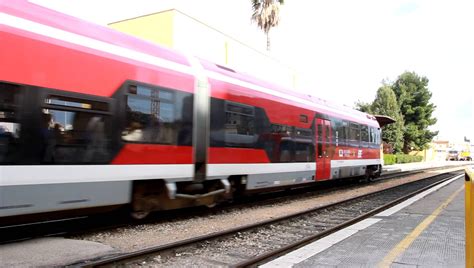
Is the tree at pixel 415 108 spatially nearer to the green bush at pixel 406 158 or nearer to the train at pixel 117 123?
the green bush at pixel 406 158

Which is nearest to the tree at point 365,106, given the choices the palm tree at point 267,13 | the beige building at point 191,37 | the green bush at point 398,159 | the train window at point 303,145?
the green bush at point 398,159

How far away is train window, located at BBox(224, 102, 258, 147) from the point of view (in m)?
10.1

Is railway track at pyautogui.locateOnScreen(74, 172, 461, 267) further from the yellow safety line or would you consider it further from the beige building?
the beige building

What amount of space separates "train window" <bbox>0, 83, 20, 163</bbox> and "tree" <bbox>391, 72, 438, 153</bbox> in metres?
53.2

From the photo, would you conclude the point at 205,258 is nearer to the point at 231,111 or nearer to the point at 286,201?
the point at 231,111

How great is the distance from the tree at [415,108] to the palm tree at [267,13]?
26.8 metres

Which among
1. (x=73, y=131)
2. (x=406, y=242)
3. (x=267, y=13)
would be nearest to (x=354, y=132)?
(x=406, y=242)

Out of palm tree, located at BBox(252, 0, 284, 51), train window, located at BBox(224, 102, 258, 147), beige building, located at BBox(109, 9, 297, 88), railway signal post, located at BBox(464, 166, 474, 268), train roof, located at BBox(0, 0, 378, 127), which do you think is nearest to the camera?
railway signal post, located at BBox(464, 166, 474, 268)

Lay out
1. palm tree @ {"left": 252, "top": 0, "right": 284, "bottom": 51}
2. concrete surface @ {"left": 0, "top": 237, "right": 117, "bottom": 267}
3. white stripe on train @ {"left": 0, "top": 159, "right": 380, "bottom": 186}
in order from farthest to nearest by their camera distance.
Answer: palm tree @ {"left": 252, "top": 0, "right": 284, "bottom": 51}, white stripe on train @ {"left": 0, "top": 159, "right": 380, "bottom": 186}, concrete surface @ {"left": 0, "top": 237, "right": 117, "bottom": 267}

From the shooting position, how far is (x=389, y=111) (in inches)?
1877

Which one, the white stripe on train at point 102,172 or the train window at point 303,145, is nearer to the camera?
the white stripe on train at point 102,172

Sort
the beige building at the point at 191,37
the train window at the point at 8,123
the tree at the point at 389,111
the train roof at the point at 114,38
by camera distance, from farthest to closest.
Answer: the tree at the point at 389,111 → the beige building at the point at 191,37 → the train roof at the point at 114,38 → the train window at the point at 8,123

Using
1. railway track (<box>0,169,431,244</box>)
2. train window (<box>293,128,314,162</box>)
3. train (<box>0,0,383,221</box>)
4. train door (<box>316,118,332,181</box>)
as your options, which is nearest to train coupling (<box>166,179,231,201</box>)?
train (<box>0,0,383,221</box>)

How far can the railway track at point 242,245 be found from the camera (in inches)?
228
